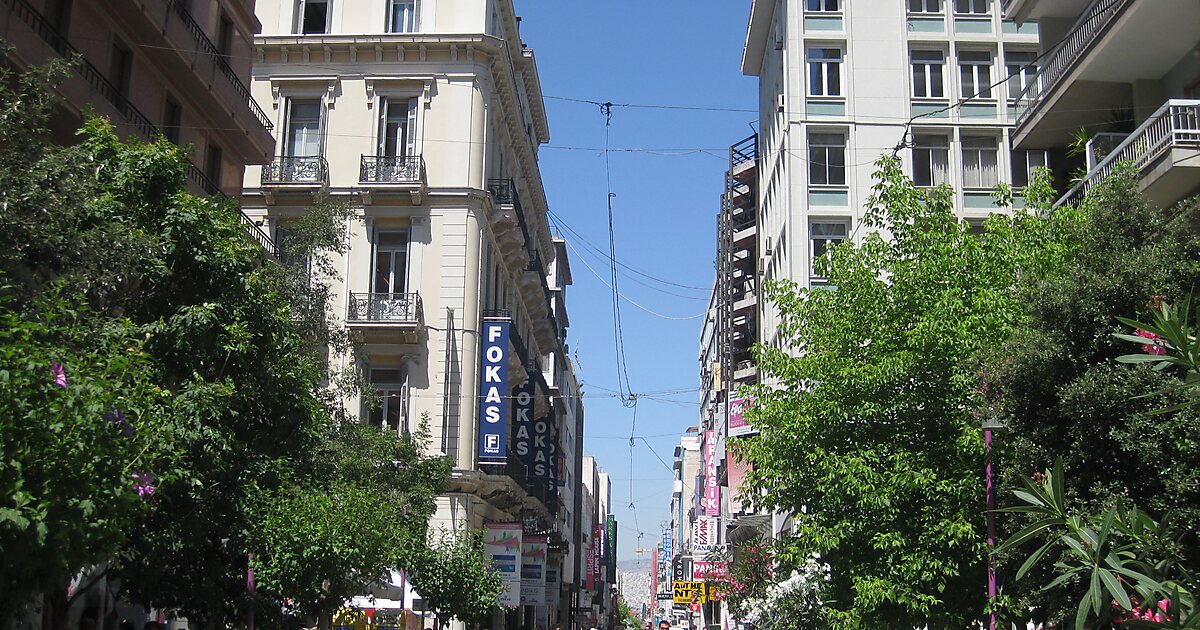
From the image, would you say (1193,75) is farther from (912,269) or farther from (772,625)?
(772,625)

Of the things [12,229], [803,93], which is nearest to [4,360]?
→ [12,229]

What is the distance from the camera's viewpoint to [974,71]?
42.2 m

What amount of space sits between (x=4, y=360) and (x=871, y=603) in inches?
507

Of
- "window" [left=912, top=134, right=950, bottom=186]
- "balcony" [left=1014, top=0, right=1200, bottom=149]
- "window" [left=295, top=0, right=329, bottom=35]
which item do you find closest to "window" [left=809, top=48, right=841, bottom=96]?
"window" [left=912, top=134, right=950, bottom=186]

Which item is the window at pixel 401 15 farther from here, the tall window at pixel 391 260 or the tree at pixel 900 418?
the tree at pixel 900 418

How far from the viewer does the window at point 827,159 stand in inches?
1666

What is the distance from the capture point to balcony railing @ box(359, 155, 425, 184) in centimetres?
3778

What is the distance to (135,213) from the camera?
1570cm

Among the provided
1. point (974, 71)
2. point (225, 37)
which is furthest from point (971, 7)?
point (225, 37)

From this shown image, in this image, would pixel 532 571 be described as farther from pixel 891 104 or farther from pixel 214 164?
pixel 891 104

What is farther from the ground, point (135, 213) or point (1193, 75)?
point (1193, 75)

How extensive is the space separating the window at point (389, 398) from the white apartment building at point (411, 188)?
45 millimetres

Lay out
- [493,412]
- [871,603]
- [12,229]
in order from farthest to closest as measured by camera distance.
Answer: [493,412] < [871,603] < [12,229]

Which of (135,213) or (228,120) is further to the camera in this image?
(228,120)
